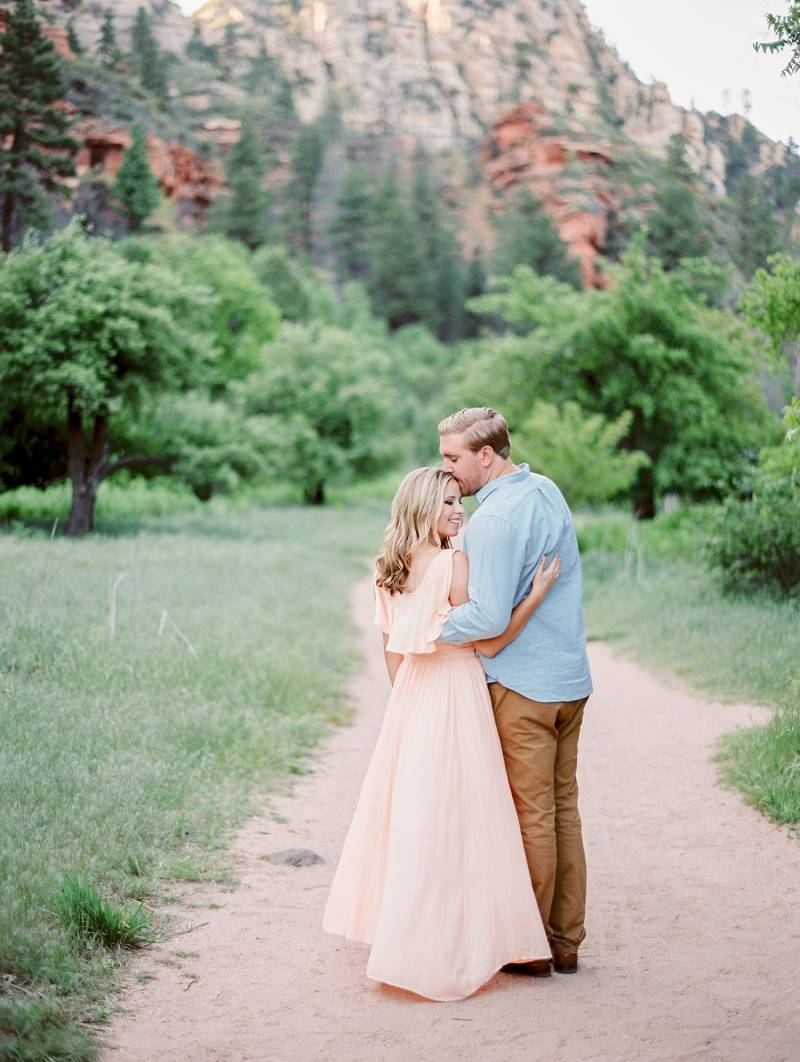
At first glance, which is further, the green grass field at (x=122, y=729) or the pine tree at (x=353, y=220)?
the pine tree at (x=353, y=220)

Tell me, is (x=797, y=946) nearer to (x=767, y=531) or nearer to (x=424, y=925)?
(x=424, y=925)

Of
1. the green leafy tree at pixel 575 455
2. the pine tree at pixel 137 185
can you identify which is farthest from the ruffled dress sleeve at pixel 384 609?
the pine tree at pixel 137 185

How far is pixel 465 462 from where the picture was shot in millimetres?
4031

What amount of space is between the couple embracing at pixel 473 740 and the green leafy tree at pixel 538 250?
57952 millimetres

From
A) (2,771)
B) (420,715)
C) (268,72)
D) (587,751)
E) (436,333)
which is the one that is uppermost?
(268,72)

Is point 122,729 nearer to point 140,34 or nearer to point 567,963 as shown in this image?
point 567,963

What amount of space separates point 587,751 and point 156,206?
130 feet

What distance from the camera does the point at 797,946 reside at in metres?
4.45

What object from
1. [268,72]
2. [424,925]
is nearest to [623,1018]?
[424,925]

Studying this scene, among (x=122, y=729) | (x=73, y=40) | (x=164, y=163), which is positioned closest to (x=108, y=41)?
(x=73, y=40)

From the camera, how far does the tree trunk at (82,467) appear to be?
1891 cm

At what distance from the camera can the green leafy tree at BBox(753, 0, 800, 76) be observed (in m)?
6.77

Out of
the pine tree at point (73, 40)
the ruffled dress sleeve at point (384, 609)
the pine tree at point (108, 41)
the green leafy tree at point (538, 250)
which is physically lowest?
the ruffled dress sleeve at point (384, 609)

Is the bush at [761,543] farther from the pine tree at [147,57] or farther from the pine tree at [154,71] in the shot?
the pine tree at [154,71]
